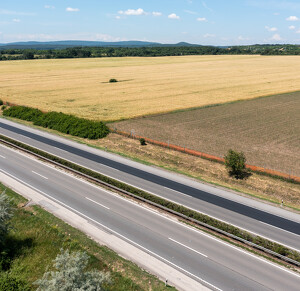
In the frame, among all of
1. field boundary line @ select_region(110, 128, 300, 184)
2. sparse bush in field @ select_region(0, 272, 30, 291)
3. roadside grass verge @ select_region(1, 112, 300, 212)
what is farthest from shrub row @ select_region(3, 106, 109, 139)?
sparse bush in field @ select_region(0, 272, 30, 291)

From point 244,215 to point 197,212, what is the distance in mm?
4989

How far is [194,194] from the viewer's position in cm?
3578

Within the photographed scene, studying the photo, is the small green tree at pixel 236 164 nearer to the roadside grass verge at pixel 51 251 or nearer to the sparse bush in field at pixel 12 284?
the roadside grass verge at pixel 51 251

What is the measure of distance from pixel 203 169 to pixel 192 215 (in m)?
14.1

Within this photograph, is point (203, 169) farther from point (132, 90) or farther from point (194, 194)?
point (132, 90)

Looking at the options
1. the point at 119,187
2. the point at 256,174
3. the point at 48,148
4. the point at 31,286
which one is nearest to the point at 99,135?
the point at 48,148

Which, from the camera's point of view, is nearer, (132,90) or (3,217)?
(3,217)

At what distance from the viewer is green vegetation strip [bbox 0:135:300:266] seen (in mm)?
24672

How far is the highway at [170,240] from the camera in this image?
73.1 ft

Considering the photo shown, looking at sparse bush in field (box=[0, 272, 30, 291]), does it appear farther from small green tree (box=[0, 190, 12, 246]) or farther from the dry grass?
the dry grass

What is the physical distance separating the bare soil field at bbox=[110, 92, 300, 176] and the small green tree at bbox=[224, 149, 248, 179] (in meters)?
4.69

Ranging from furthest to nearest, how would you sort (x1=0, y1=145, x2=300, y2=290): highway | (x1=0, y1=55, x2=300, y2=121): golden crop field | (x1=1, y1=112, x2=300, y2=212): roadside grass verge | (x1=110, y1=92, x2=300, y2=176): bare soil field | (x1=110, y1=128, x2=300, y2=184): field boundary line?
(x1=0, y1=55, x2=300, y2=121): golden crop field < (x1=110, y1=92, x2=300, y2=176): bare soil field < (x1=110, y1=128, x2=300, y2=184): field boundary line < (x1=1, y1=112, x2=300, y2=212): roadside grass verge < (x1=0, y1=145, x2=300, y2=290): highway

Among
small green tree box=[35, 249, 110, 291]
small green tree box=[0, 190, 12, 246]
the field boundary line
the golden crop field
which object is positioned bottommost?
the golden crop field

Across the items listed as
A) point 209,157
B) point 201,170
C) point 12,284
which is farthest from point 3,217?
point 209,157
